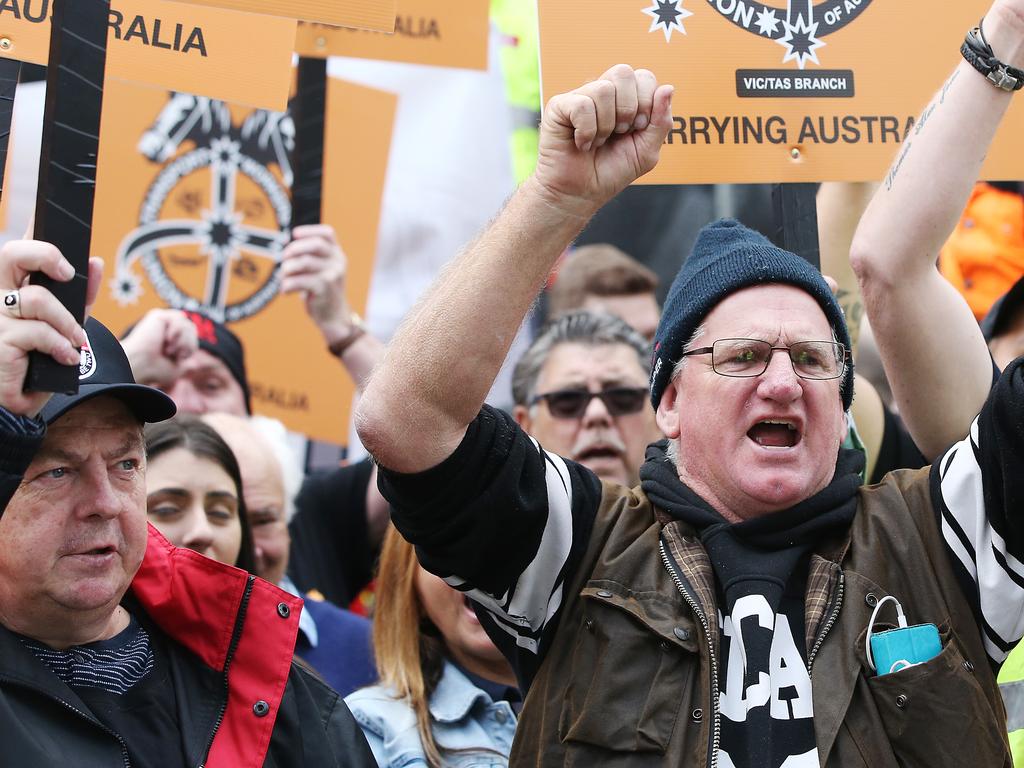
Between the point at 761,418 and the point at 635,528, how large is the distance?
29cm

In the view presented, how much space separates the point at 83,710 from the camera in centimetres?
225

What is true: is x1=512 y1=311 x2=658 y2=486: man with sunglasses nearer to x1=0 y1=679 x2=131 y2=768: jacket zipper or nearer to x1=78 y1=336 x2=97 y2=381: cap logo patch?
x1=78 y1=336 x2=97 y2=381: cap logo patch

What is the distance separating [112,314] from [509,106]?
1889 mm

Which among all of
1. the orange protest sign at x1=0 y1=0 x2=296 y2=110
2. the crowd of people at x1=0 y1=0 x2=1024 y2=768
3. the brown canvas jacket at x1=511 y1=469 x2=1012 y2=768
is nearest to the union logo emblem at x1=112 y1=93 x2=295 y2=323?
the orange protest sign at x1=0 y1=0 x2=296 y2=110

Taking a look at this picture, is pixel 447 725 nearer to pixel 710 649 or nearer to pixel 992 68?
pixel 710 649

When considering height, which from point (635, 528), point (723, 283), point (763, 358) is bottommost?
point (635, 528)

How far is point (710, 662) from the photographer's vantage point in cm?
226

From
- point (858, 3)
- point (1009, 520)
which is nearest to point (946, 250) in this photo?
point (858, 3)

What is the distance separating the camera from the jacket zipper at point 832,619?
2.27 m

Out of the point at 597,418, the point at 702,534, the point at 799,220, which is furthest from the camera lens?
the point at 597,418

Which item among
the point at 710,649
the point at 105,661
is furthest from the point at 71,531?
the point at 710,649

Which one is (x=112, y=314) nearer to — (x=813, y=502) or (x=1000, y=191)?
(x=813, y=502)

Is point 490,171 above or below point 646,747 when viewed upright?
above

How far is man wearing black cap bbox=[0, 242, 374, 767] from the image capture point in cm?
225
